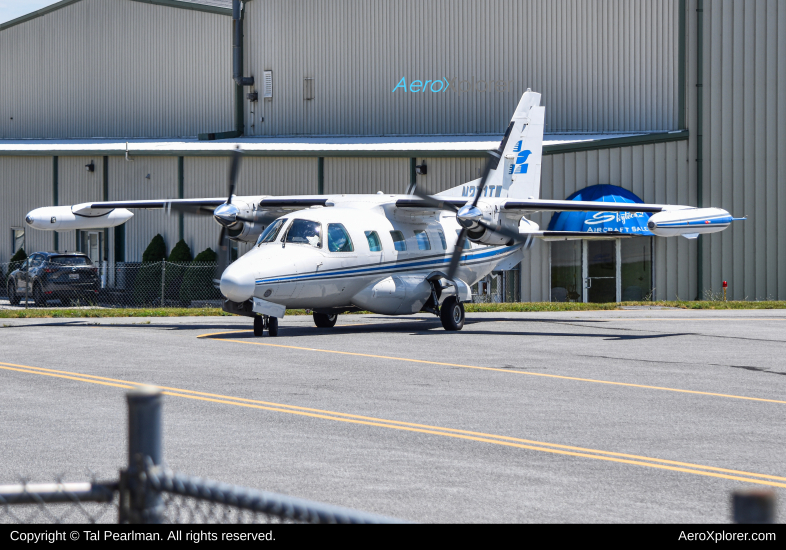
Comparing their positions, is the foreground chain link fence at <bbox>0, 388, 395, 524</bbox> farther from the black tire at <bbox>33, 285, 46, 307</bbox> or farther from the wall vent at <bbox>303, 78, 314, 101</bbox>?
the wall vent at <bbox>303, 78, 314, 101</bbox>

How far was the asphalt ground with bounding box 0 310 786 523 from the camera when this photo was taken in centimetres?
709

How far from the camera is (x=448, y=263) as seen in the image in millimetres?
23719

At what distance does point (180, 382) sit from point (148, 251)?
25126 millimetres


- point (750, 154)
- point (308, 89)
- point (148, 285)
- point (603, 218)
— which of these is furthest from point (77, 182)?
point (750, 154)

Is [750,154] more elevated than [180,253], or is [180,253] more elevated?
[750,154]

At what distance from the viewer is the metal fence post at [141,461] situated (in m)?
3.27

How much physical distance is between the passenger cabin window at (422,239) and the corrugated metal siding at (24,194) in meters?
22.6

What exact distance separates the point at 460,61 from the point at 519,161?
41.8 ft

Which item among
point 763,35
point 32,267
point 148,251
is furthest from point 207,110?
point 763,35

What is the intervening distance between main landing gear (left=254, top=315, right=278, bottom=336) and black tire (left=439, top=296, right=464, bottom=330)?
412cm

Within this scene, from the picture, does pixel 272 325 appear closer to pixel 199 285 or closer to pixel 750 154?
pixel 199 285

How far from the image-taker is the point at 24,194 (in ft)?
133

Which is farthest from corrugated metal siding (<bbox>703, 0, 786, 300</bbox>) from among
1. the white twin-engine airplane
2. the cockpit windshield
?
the cockpit windshield

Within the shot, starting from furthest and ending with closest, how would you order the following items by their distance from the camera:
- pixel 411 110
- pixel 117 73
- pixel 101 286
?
1. pixel 117 73
2. pixel 411 110
3. pixel 101 286
